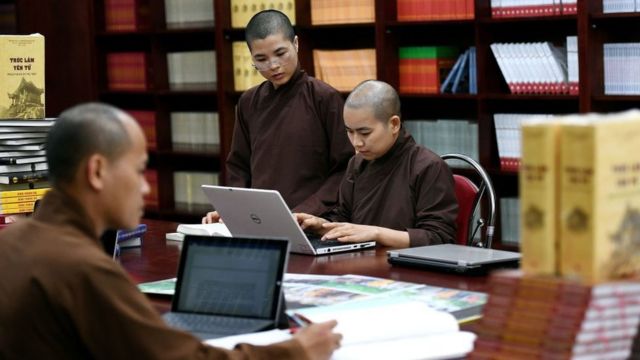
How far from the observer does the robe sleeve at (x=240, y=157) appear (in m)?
4.28

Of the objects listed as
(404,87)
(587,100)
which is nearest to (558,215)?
(587,100)

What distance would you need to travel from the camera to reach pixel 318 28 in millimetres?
5699

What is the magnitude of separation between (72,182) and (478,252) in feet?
4.56

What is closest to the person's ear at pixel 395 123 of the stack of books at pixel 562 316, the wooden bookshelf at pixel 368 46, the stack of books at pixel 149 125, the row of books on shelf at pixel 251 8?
the wooden bookshelf at pixel 368 46

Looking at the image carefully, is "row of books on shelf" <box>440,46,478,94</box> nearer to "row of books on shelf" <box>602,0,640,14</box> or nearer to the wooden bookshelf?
the wooden bookshelf

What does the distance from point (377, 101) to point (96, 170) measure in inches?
69.3

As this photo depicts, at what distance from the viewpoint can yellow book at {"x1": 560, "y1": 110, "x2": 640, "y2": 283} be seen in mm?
1431

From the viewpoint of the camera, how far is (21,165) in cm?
372

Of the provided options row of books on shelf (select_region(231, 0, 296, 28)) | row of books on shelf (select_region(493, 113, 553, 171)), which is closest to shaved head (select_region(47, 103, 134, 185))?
row of books on shelf (select_region(493, 113, 553, 171))

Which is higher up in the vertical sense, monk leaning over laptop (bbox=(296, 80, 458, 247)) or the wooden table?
monk leaning over laptop (bbox=(296, 80, 458, 247))

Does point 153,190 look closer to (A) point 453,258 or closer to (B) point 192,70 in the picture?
(B) point 192,70

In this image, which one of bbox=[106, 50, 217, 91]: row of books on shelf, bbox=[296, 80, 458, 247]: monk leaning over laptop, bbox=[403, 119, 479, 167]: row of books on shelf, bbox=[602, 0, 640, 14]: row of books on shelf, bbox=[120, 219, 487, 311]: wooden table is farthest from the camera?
bbox=[106, 50, 217, 91]: row of books on shelf

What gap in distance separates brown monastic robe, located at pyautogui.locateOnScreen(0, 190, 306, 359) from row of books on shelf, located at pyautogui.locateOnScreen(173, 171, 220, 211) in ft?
15.1

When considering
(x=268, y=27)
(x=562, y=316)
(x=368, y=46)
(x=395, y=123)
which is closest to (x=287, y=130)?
(x=268, y=27)
